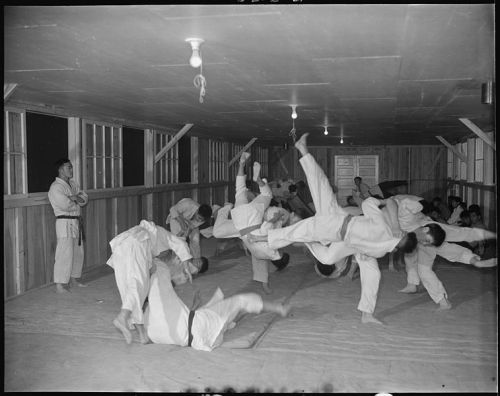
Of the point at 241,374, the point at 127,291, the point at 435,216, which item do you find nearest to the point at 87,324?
the point at 127,291

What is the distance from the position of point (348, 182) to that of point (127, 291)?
45.8 ft

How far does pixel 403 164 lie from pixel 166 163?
892 centimetres

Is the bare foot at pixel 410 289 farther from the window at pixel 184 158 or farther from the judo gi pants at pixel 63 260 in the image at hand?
the window at pixel 184 158

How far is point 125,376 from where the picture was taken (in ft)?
13.2

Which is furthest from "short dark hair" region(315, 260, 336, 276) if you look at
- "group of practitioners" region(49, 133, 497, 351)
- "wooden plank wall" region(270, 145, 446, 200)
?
"wooden plank wall" region(270, 145, 446, 200)

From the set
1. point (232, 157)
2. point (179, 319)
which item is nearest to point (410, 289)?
point (179, 319)

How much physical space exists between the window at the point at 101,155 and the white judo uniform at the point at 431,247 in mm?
4481

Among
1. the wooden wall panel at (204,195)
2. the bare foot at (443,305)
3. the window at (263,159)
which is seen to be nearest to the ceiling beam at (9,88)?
the bare foot at (443,305)

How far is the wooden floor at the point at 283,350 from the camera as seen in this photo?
12.9 ft

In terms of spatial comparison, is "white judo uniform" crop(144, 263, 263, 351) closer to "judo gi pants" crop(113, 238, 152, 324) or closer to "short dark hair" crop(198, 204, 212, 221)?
"judo gi pants" crop(113, 238, 152, 324)

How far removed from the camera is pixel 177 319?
14.9 feet

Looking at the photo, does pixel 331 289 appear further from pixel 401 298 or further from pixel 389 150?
pixel 389 150

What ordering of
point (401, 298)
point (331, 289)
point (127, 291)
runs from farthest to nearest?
1. point (331, 289)
2. point (401, 298)
3. point (127, 291)

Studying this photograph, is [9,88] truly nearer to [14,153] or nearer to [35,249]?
[14,153]
